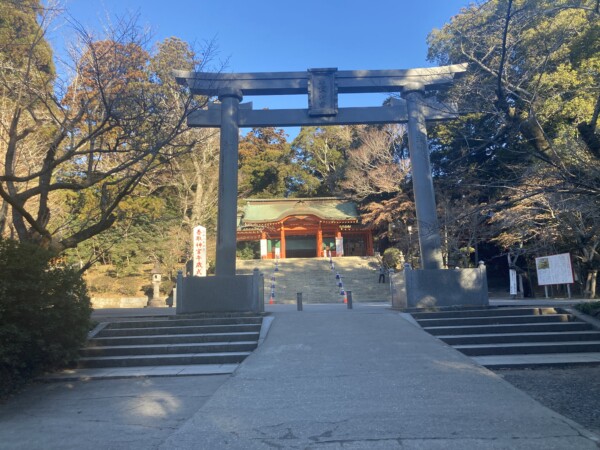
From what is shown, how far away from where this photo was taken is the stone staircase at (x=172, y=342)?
824 cm

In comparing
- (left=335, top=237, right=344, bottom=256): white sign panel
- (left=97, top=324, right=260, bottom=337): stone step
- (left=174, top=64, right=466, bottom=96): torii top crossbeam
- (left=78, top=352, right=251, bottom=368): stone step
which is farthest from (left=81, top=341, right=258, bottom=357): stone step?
(left=335, top=237, right=344, bottom=256): white sign panel

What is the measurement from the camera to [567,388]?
19.3 ft

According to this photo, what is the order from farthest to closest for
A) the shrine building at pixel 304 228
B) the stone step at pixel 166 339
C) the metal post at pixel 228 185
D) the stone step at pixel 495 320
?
the shrine building at pixel 304 228
the metal post at pixel 228 185
the stone step at pixel 495 320
the stone step at pixel 166 339

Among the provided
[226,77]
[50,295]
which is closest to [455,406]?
[50,295]

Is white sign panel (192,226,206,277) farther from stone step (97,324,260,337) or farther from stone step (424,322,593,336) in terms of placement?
stone step (424,322,593,336)

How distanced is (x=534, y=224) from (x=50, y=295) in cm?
1641

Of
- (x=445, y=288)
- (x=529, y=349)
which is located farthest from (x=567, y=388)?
(x=445, y=288)

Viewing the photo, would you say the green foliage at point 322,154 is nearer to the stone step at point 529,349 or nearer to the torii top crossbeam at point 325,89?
the torii top crossbeam at point 325,89

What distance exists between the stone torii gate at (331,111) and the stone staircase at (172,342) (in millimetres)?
2647

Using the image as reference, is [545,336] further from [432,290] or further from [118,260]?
[118,260]

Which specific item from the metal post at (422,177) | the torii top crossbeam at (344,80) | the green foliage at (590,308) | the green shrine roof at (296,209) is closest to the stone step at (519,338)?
the green foliage at (590,308)

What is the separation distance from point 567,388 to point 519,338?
9.55 feet

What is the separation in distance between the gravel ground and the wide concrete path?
0.27m

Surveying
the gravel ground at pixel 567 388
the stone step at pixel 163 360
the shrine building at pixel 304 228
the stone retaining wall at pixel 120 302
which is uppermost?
the shrine building at pixel 304 228
